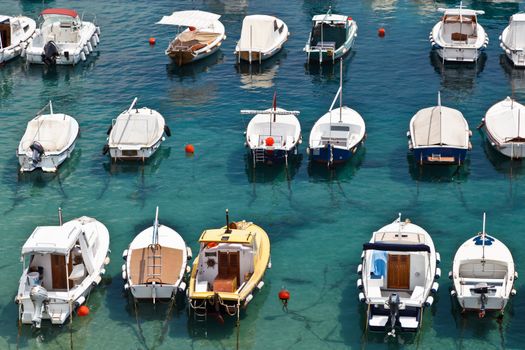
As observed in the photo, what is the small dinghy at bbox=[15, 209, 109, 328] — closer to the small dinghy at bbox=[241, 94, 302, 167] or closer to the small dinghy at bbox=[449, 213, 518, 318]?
the small dinghy at bbox=[241, 94, 302, 167]

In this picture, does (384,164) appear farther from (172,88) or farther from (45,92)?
(45,92)

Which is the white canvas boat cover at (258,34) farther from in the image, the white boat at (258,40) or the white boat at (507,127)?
the white boat at (507,127)

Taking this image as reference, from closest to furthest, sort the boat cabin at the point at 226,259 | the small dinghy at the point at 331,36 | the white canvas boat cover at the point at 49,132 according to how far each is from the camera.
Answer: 1. the boat cabin at the point at 226,259
2. the white canvas boat cover at the point at 49,132
3. the small dinghy at the point at 331,36

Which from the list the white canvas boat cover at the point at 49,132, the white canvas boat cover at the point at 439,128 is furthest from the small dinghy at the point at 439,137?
the white canvas boat cover at the point at 49,132

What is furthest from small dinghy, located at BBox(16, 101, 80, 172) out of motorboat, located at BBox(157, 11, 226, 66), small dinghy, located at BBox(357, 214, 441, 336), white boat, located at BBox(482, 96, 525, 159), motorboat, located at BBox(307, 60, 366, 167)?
white boat, located at BBox(482, 96, 525, 159)

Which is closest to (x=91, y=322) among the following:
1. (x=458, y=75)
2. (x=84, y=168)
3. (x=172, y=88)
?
(x=84, y=168)
